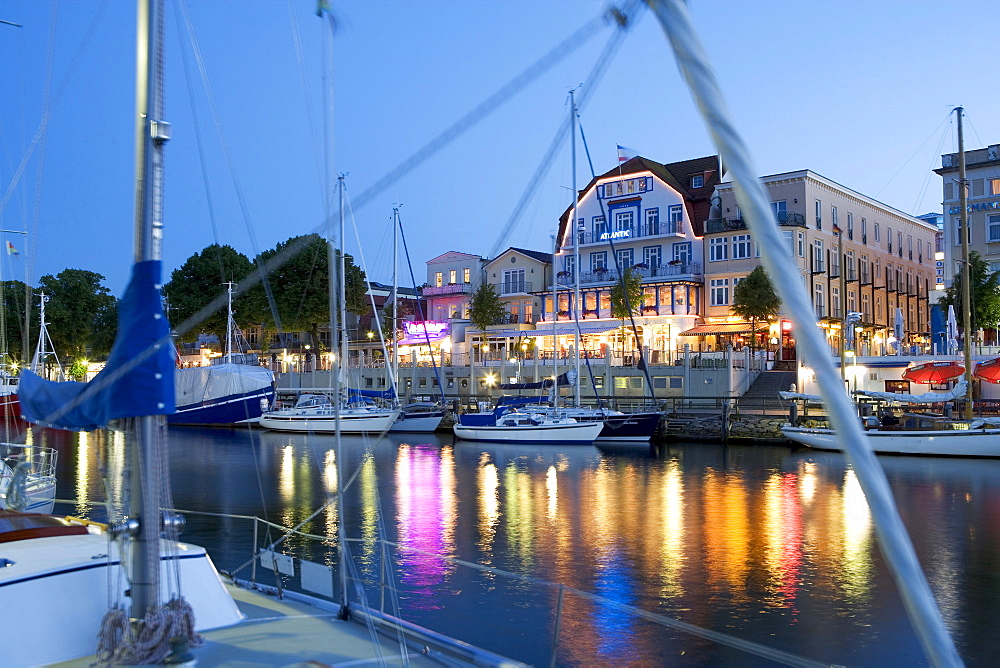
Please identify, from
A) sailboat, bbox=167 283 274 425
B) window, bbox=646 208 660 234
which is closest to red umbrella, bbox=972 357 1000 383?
window, bbox=646 208 660 234

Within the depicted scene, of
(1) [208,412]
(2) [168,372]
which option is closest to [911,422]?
(2) [168,372]

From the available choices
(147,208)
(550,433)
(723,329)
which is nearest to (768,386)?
(723,329)

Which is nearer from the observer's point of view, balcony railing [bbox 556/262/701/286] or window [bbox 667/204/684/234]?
balcony railing [bbox 556/262/701/286]

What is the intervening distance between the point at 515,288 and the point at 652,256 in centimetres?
1413

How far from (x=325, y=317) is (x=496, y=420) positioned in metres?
31.2

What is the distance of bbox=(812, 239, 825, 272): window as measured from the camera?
63.3 m

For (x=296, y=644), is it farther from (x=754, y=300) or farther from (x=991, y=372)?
(x=754, y=300)

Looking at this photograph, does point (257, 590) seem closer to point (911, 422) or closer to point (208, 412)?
point (911, 422)

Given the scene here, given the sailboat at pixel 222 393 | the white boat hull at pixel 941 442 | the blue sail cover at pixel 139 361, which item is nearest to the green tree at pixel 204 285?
the sailboat at pixel 222 393

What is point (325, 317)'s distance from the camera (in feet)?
243

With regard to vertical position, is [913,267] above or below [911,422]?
above

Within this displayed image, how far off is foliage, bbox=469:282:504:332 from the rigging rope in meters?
69.5

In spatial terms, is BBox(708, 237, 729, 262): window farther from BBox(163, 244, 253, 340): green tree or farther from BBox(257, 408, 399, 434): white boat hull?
BBox(163, 244, 253, 340): green tree

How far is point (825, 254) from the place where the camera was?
64688mm
